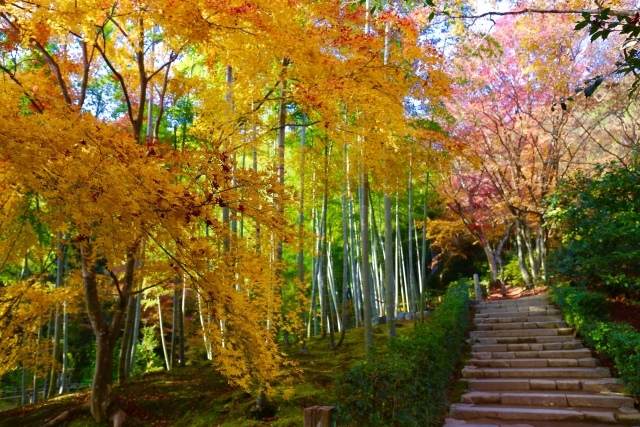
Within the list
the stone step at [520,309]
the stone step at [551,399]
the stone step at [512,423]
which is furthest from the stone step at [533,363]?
the stone step at [520,309]

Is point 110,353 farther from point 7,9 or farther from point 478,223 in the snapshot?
point 478,223

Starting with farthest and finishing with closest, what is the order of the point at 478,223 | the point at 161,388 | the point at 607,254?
the point at 478,223 < the point at 607,254 < the point at 161,388

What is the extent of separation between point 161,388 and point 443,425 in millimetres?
4709

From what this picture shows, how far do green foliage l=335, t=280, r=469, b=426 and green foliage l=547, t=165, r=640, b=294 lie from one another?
13.6 ft

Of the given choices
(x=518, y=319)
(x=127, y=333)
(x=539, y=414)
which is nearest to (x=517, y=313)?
(x=518, y=319)

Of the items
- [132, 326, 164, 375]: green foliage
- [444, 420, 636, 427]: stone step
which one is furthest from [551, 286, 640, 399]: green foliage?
[132, 326, 164, 375]: green foliage

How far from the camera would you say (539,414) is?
15.7 ft

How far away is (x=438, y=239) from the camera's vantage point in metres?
16.5

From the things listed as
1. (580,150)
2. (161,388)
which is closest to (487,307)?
(580,150)

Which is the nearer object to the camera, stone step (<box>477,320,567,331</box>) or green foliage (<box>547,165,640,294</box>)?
green foliage (<box>547,165,640,294</box>)

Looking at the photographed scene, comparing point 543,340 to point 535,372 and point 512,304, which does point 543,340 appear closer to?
point 535,372

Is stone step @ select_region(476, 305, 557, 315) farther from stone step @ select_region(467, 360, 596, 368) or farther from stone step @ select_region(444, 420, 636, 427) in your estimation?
stone step @ select_region(444, 420, 636, 427)

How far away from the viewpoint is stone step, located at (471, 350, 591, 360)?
652 cm

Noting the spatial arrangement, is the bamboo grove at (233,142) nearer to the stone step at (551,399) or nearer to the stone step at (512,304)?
the stone step at (551,399)
